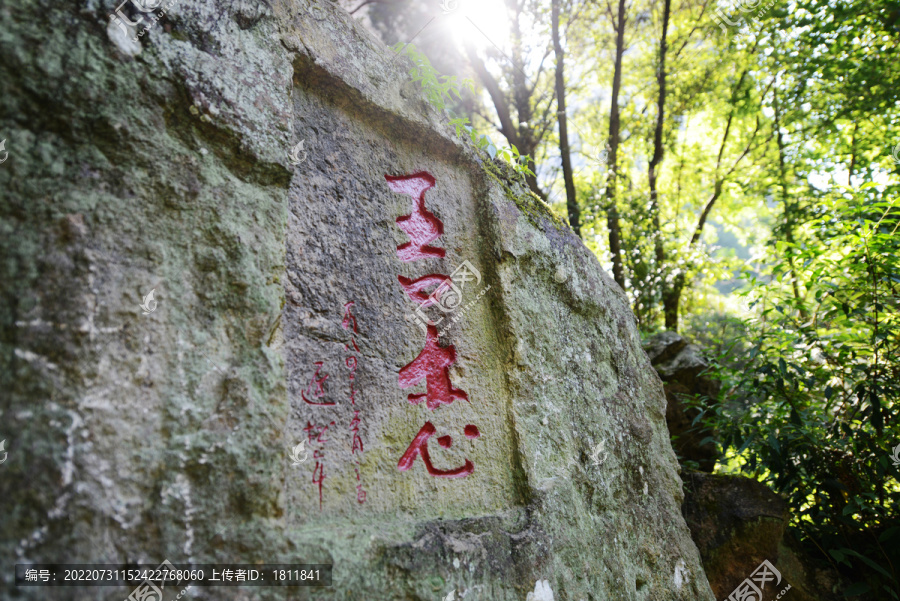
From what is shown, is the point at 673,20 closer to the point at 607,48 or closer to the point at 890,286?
the point at 607,48

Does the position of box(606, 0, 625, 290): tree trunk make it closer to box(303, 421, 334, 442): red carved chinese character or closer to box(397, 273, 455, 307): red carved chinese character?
box(397, 273, 455, 307): red carved chinese character

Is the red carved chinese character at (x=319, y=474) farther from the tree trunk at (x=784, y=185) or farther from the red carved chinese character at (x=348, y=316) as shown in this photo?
the tree trunk at (x=784, y=185)

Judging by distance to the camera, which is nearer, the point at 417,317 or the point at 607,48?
the point at 417,317

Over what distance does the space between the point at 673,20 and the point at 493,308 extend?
7.80 m

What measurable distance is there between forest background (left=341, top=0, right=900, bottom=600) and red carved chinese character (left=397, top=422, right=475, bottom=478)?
1813 mm

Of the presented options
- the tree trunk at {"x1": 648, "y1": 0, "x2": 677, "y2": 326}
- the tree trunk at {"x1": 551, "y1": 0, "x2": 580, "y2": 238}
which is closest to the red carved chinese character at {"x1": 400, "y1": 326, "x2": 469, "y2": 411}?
the tree trunk at {"x1": 551, "y1": 0, "x2": 580, "y2": 238}

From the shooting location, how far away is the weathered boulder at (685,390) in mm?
4855

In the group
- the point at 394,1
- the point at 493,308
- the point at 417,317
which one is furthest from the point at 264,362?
the point at 394,1

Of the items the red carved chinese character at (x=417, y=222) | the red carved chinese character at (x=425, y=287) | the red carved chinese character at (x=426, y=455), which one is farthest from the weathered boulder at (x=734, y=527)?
the red carved chinese character at (x=417, y=222)

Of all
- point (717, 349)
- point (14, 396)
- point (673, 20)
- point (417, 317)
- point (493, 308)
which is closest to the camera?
point (14, 396)

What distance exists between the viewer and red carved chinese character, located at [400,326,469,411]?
94.1 inches

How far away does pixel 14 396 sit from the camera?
1344mm

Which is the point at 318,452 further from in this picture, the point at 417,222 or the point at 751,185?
the point at 751,185

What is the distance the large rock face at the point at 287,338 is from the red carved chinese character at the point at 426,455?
0.01 m
